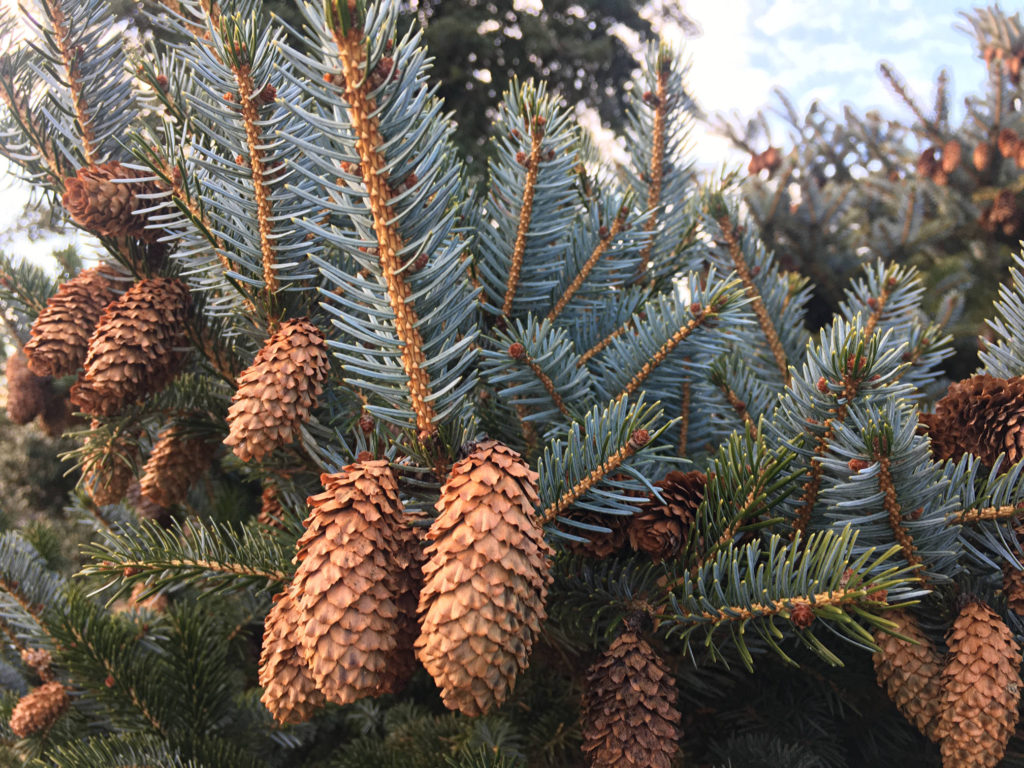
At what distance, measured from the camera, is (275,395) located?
19.4 inches

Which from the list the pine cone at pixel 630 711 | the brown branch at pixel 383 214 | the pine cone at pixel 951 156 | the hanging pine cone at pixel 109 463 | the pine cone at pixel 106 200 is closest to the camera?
the brown branch at pixel 383 214

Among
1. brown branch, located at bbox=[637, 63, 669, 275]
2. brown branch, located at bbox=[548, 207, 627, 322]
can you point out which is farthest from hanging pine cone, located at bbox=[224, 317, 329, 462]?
brown branch, located at bbox=[637, 63, 669, 275]

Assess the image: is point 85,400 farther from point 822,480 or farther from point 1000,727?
point 1000,727

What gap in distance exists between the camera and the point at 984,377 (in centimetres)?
57

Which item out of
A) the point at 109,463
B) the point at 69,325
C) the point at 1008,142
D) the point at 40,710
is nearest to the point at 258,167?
the point at 69,325

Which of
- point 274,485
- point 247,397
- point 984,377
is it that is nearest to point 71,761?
point 274,485

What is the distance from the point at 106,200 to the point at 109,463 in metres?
0.27

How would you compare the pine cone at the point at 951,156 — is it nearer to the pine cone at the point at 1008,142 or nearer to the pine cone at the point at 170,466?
the pine cone at the point at 1008,142

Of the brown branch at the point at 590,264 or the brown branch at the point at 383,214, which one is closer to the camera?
the brown branch at the point at 383,214

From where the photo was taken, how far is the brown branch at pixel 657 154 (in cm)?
76

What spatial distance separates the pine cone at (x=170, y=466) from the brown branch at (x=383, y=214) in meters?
0.37

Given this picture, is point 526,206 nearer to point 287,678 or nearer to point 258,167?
point 258,167

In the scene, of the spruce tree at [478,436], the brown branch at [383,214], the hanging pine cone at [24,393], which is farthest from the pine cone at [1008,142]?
the hanging pine cone at [24,393]

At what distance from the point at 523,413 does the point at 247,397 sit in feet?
0.70
